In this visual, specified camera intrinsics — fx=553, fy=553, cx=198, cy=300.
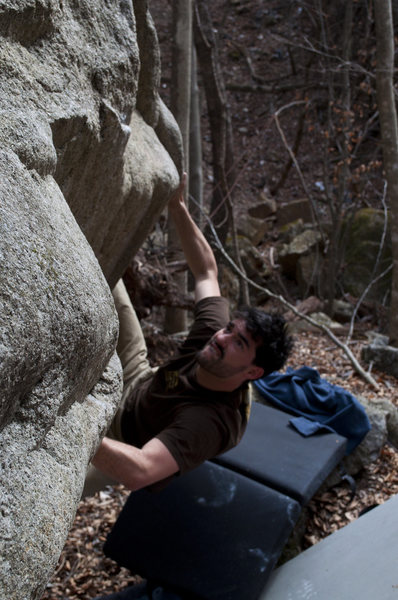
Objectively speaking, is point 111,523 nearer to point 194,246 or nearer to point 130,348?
point 130,348

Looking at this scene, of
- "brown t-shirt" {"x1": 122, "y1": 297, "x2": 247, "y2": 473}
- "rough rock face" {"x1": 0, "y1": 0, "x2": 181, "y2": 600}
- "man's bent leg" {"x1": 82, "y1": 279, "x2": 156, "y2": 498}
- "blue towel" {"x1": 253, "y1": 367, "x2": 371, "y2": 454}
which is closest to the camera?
"rough rock face" {"x1": 0, "y1": 0, "x2": 181, "y2": 600}

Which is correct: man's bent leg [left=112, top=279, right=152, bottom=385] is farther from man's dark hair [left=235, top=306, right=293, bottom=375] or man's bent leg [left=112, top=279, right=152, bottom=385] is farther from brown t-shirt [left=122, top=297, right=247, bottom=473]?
man's dark hair [left=235, top=306, right=293, bottom=375]

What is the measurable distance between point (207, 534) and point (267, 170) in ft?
32.7

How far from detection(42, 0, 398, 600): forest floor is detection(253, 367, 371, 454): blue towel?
281 mm

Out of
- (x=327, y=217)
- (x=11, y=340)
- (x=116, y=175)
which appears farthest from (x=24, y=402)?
(x=327, y=217)

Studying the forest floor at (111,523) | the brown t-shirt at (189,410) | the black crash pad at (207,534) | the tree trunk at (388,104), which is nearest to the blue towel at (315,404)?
the forest floor at (111,523)

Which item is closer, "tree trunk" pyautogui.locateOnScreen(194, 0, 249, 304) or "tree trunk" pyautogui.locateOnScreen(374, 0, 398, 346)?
"tree trunk" pyautogui.locateOnScreen(374, 0, 398, 346)

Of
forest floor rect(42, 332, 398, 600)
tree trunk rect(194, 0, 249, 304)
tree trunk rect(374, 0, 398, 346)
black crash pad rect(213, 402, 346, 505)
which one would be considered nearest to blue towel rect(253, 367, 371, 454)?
black crash pad rect(213, 402, 346, 505)

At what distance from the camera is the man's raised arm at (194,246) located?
2871 millimetres

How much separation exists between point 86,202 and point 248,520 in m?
1.66

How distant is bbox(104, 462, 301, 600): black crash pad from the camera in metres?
2.40

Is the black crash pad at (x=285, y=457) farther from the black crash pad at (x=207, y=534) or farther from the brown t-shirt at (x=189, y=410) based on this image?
the brown t-shirt at (x=189, y=410)

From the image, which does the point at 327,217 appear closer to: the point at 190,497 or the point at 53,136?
the point at 190,497

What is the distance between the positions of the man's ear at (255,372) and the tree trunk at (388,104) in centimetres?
297
